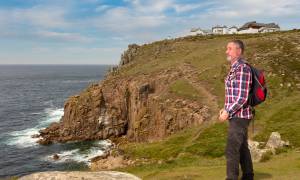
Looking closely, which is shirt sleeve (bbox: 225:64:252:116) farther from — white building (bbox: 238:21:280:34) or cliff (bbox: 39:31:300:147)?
white building (bbox: 238:21:280:34)

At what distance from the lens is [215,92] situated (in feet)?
206

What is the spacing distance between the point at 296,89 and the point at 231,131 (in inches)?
2036

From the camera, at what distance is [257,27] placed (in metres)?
163

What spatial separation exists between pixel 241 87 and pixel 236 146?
64.0 inches

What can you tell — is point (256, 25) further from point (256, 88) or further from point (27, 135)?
point (256, 88)

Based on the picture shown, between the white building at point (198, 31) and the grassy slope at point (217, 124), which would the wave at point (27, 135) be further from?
the white building at point (198, 31)

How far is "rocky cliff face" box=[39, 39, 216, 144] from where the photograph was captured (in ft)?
212

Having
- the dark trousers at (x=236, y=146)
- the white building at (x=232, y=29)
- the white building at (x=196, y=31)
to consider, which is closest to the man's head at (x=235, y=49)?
the dark trousers at (x=236, y=146)

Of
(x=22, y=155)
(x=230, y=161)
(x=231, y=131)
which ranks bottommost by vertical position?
(x=22, y=155)

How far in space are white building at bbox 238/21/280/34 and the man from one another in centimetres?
15490

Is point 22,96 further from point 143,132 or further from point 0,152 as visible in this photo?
point 143,132

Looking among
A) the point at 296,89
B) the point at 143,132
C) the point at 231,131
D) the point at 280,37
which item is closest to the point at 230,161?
the point at 231,131

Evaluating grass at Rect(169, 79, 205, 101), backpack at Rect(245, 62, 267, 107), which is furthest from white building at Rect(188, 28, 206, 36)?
backpack at Rect(245, 62, 267, 107)

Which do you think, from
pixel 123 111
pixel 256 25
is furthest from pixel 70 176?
pixel 256 25
